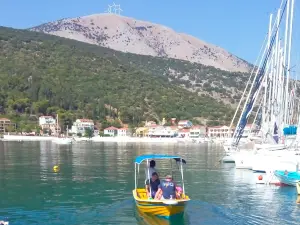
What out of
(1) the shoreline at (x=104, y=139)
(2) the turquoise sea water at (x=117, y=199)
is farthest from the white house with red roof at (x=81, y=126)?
(2) the turquoise sea water at (x=117, y=199)

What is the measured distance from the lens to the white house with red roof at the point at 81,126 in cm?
17439

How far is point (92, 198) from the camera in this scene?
29281mm

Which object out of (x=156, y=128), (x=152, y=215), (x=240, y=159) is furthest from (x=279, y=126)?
(x=156, y=128)

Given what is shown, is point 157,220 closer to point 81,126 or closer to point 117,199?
point 117,199

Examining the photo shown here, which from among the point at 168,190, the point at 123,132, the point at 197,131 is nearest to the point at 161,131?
the point at 197,131

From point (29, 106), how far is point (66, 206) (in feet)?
555

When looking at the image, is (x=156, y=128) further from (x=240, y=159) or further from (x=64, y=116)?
(x=240, y=159)

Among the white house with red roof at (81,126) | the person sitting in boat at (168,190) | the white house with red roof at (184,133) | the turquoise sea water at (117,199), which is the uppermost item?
the white house with red roof at (81,126)

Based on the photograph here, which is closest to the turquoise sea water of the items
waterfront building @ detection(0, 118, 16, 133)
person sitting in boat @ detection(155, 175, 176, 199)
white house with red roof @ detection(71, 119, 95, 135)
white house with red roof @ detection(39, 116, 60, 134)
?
person sitting in boat @ detection(155, 175, 176, 199)

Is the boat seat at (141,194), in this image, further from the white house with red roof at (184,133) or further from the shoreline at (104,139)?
the white house with red roof at (184,133)

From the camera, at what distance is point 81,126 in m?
176

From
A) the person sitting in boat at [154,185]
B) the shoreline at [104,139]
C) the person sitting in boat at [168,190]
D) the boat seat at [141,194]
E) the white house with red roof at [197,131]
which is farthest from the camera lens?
the white house with red roof at [197,131]

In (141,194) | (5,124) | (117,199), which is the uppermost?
(5,124)

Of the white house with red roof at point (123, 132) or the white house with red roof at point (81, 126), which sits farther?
the white house with red roof at point (123, 132)
